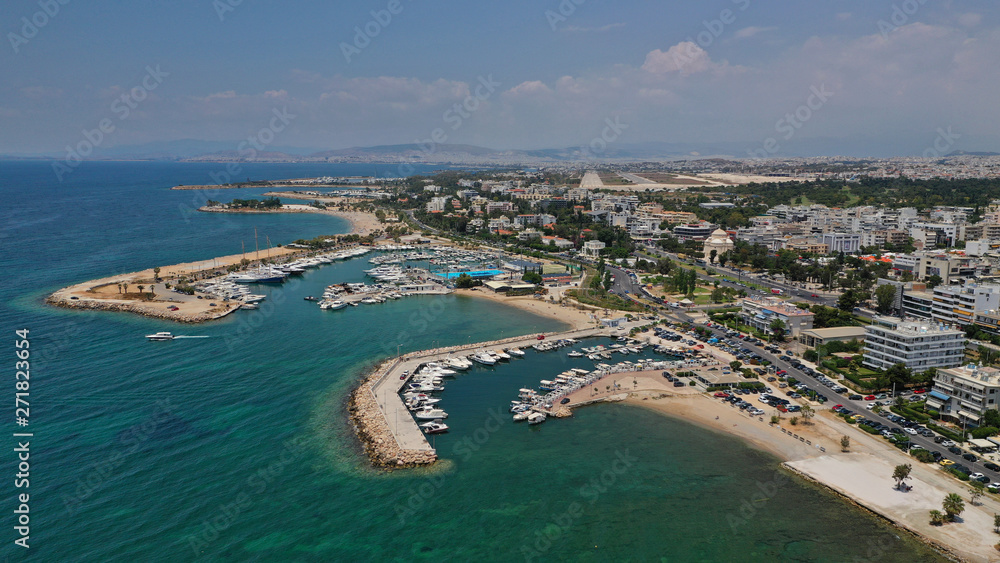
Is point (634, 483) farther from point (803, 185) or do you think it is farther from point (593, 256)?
point (803, 185)

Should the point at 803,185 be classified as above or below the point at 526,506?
above

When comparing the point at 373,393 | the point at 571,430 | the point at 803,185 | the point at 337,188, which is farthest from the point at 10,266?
the point at 803,185

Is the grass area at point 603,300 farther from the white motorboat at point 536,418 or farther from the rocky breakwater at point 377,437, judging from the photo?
the rocky breakwater at point 377,437

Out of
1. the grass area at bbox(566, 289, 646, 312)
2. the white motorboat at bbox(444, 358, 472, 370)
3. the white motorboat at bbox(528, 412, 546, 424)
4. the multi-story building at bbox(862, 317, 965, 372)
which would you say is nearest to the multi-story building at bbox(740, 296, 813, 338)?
the multi-story building at bbox(862, 317, 965, 372)

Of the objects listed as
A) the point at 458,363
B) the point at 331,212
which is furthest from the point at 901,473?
the point at 331,212

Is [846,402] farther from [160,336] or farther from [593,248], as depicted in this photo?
[593,248]

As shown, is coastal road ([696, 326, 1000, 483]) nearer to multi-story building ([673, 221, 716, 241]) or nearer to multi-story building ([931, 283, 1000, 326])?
multi-story building ([931, 283, 1000, 326])
